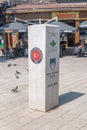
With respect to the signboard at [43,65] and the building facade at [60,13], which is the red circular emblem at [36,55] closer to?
the signboard at [43,65]

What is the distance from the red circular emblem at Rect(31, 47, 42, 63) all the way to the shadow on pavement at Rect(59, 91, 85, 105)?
1.44 meters

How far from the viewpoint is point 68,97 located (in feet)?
28.3

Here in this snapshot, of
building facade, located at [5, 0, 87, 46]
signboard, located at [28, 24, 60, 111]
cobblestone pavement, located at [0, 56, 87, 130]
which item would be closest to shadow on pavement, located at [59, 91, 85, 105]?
cobblestone pavement, located at [0, 56, 87, 130]

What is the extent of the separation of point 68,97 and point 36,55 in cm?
204

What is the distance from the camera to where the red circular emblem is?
7.03 m

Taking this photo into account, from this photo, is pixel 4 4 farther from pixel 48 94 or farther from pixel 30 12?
pixel 48 94

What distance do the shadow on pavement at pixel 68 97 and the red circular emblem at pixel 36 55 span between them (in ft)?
4.71

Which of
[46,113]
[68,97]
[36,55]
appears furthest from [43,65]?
[68,97]

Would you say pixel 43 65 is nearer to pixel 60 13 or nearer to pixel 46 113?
pixel 46 113

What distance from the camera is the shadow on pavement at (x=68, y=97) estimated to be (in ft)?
26.7

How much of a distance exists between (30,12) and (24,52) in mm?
7657

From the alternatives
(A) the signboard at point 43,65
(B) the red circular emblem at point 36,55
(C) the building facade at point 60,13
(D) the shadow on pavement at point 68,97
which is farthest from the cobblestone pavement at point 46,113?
(C) the building facade at point 60,13

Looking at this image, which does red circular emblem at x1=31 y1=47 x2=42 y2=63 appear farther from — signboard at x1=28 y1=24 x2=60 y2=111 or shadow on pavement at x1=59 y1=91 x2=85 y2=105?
shadow on pavement at x1=59 y1=91 x2=85 y2=105

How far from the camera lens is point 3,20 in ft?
95.0
